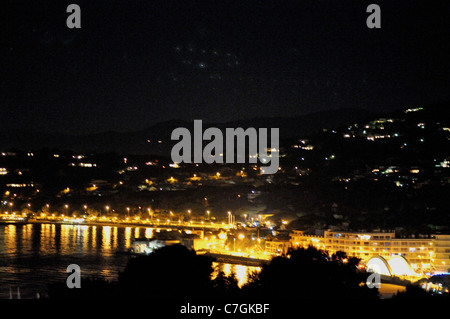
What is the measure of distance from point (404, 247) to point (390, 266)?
2.97m

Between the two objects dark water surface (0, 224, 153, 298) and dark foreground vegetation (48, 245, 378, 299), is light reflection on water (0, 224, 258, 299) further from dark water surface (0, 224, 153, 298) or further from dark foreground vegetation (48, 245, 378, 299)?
dark foreground vegetation (48, 245, 378, 299)

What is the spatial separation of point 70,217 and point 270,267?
99.5 feet

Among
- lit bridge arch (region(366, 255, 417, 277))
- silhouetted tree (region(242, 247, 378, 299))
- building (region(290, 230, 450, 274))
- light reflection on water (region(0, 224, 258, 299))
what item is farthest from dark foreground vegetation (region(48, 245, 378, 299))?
building (region(290, 230, 450, 274))

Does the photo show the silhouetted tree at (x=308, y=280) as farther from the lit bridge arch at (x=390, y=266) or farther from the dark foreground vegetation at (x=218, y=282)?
the lit bridge arch at (x=390, y=266)

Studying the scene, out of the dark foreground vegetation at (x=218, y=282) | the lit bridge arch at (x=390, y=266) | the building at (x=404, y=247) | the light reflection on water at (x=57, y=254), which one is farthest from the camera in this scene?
the building at (x=404, y=247)

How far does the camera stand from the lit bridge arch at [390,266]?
47.6 ft

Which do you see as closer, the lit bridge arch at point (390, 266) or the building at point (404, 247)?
the lit bridge arch at point (390, 266)

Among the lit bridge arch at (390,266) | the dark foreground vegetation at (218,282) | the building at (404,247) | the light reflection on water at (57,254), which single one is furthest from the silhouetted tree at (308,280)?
the building at (404,247)

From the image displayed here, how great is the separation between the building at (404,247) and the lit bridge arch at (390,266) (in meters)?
1.71

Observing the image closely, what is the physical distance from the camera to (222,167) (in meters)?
46.4

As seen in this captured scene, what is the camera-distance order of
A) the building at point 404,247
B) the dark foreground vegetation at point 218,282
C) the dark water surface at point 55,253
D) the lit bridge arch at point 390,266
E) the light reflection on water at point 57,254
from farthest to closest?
the building at point 404,247 → the lit bridge arch at point 390,266 → the light reflection on water at point 57,254 → the dark water surface at point 55,253 → the dark foreground vegetation at point 218,282

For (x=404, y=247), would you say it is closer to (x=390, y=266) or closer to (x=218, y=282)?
(x=390, y=266)

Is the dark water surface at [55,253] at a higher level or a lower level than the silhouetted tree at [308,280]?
lower

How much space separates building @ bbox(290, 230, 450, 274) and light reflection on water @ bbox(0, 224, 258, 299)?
3736mm
